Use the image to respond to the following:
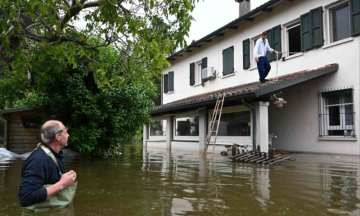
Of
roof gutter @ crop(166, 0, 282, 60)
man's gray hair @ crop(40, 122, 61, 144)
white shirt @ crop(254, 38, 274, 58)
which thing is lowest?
man's gray hair @ crop(40, 122, 61, 144)

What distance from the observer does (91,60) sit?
37.3 ft

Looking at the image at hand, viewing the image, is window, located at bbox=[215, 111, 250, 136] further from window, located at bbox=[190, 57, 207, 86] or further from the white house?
window, located at bbox=[190, 57, 207, 86]

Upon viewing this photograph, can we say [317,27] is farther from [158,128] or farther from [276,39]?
[158,128]

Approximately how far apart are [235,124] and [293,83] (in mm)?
3840

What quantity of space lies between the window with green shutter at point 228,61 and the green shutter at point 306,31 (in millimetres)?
4705

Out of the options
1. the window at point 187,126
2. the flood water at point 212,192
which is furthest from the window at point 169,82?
the flood water at point 212,192

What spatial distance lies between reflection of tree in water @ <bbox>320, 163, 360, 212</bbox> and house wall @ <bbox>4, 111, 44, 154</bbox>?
1066cm

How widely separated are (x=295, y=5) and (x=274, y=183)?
949 cm

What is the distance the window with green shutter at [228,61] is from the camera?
56.5 feet

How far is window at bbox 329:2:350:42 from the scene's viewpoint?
11680 millimetres

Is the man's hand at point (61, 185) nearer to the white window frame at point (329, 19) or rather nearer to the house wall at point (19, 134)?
the white window frame at point (329, 19)

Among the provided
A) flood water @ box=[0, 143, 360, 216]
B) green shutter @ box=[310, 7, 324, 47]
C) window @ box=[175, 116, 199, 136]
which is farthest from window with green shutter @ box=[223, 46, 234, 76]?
flood water @ box=[0, 143, 360, 216]

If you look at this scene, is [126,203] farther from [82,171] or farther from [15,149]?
[15,149]

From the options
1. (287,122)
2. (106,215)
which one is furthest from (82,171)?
(287,122)
